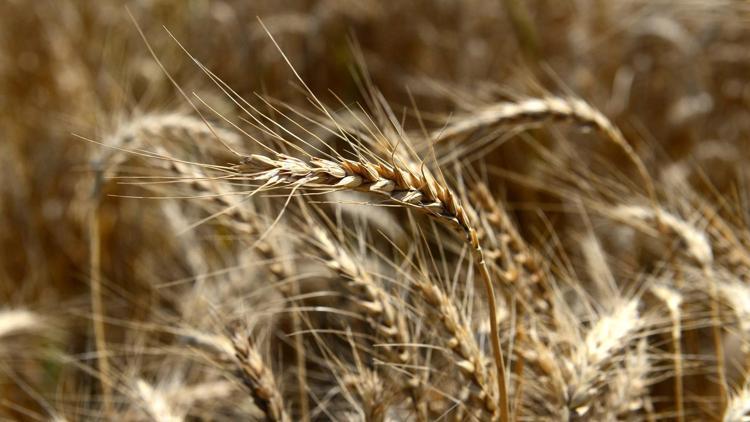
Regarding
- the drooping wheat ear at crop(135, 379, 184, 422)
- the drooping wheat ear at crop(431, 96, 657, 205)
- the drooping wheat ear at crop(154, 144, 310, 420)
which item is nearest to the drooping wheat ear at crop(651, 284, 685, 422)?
the drooping wheat ear at crop(431, 96, 657, 205)

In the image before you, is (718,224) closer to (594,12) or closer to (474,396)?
(474,396)

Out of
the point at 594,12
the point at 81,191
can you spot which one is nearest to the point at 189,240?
the point at 81,191

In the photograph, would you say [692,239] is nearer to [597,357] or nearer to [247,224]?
[597,357]

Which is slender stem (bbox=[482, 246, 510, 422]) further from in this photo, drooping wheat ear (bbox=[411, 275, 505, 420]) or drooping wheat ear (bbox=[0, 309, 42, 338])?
drooping wheat ear (bbox=[0, 309, 42, 338])

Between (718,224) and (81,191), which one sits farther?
(81,191)

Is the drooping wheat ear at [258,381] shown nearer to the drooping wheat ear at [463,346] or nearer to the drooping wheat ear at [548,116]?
the drooping wheat ear at [463,346]

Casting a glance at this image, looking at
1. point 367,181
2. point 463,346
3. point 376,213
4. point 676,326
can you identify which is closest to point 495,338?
point 463,346
